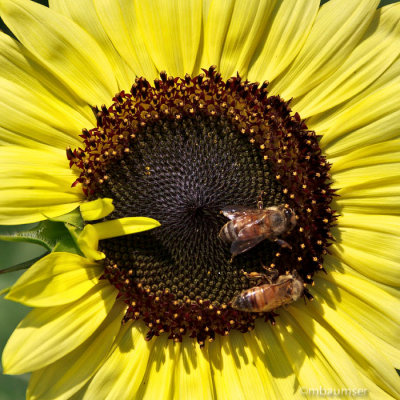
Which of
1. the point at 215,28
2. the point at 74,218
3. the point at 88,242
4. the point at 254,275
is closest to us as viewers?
the point at 88,242

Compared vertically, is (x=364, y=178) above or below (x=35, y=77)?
below

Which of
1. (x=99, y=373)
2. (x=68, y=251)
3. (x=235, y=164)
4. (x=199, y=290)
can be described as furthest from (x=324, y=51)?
(x=99, y=373)

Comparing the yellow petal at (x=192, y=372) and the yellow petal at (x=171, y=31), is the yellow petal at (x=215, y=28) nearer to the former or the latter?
the yellow petal at (x=171, y=31)

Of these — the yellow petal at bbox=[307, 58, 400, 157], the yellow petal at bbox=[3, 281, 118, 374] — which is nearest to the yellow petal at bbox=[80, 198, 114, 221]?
the yellow petal at bbox=[3, 281, 118, 374]

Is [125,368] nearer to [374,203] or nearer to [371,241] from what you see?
[371,241]

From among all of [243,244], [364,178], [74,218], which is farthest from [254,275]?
[74,218]

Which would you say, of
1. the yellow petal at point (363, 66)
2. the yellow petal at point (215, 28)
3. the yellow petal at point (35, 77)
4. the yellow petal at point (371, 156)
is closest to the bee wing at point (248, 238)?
the yellow petal at point (371, 156)

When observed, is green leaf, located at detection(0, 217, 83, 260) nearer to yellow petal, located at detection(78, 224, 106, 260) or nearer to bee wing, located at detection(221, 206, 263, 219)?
yellow petal, located at detection(78, 224, 106, 260)
